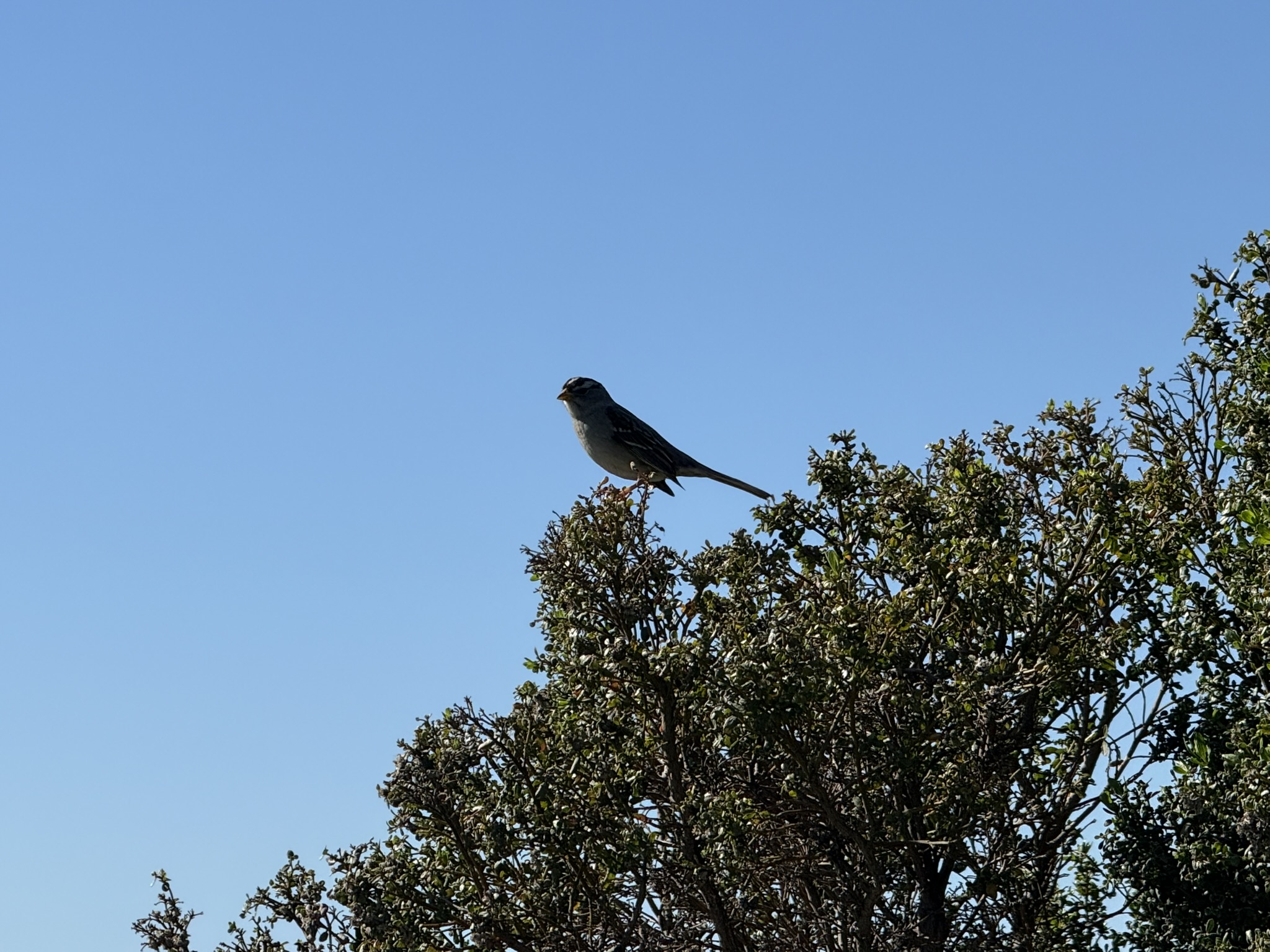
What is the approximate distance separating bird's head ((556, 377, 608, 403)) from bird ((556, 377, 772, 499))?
0.06 ft

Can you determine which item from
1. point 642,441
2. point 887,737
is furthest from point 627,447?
point 887,737

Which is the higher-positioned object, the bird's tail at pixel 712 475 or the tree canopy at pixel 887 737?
the bird's tail at pixel 712 475

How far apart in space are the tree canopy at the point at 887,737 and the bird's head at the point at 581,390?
3489mm

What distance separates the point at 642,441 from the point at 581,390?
135 centimetres

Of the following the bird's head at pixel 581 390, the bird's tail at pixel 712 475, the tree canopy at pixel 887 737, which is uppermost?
the bird's head at pixel 581 390

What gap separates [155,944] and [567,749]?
13.9 feet

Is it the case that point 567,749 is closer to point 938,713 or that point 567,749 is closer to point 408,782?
point 408,782

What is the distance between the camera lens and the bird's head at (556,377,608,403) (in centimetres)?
1806

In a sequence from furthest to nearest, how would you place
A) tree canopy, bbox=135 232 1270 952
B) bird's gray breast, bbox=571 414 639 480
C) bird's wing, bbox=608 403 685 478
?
1. bird's gray breast, bbox=571 414 639 480
2. bird's wing, bbox=608 403 685 478
3. tree canopy, bbox=135 232 1270 952

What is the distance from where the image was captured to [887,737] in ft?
39.3

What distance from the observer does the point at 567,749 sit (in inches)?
484

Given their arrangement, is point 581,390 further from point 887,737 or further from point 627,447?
point 887,737

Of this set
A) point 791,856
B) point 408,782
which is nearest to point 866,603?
point 791,856

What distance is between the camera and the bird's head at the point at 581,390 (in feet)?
59.3
